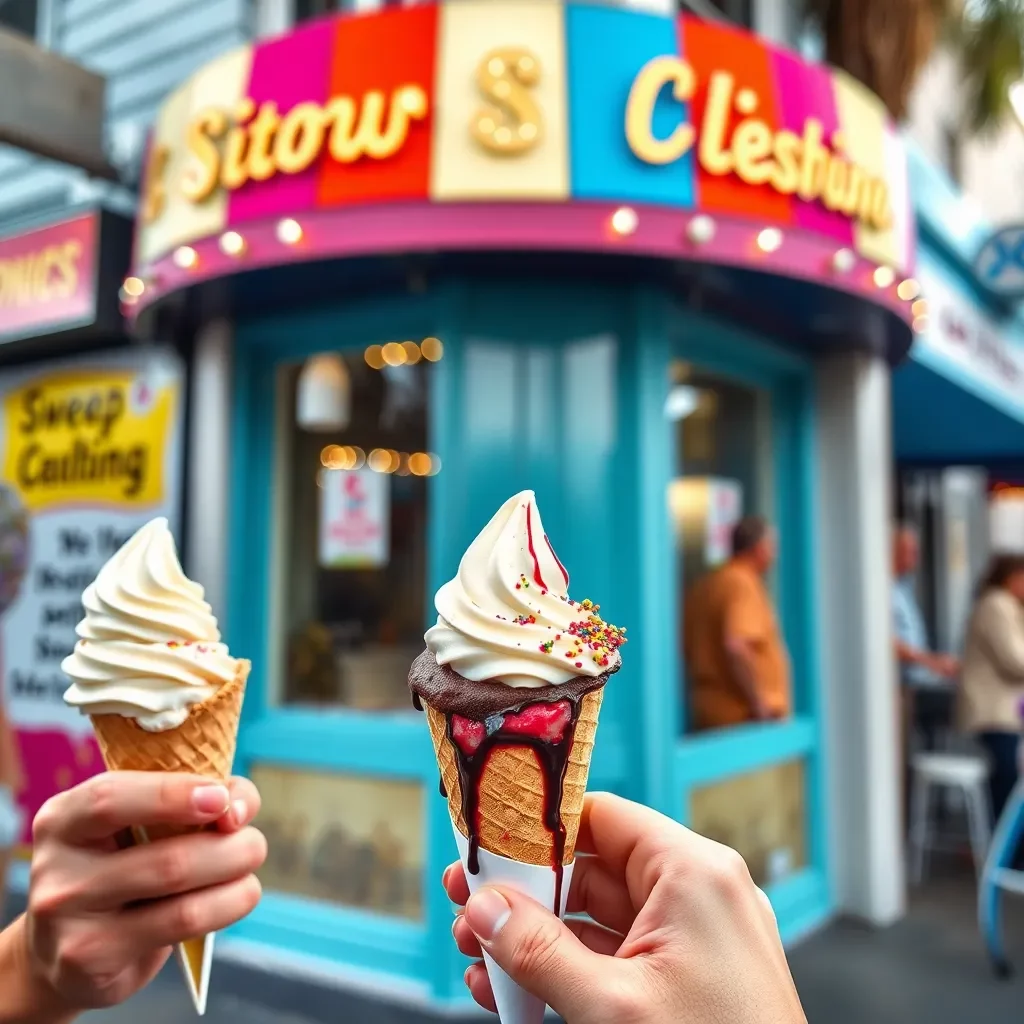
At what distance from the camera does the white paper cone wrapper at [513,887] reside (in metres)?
1.49

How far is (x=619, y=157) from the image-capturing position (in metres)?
3.51

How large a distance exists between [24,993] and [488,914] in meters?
0.87

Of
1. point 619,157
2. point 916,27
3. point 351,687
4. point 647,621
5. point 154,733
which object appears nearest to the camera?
point 154,733

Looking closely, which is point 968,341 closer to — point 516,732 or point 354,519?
point 354,519

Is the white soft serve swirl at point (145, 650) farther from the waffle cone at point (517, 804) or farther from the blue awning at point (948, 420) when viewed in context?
the blue awning at point (948, 420)

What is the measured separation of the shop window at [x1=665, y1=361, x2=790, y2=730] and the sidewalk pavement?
1.30 metres

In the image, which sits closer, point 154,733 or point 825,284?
point 154,733

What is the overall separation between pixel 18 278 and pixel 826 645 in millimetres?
5252

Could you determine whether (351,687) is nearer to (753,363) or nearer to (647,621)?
(647,621)

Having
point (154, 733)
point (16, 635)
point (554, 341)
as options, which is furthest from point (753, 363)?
point (16, 635)

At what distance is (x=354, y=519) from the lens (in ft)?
15.2

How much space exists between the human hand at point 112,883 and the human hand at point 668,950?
0.47 metres

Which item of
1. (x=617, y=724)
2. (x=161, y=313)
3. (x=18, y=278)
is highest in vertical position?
(x=18, y=278)

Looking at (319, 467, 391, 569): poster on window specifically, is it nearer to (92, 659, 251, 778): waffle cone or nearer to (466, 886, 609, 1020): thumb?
(92, 659, 251, 778): waffle cone
